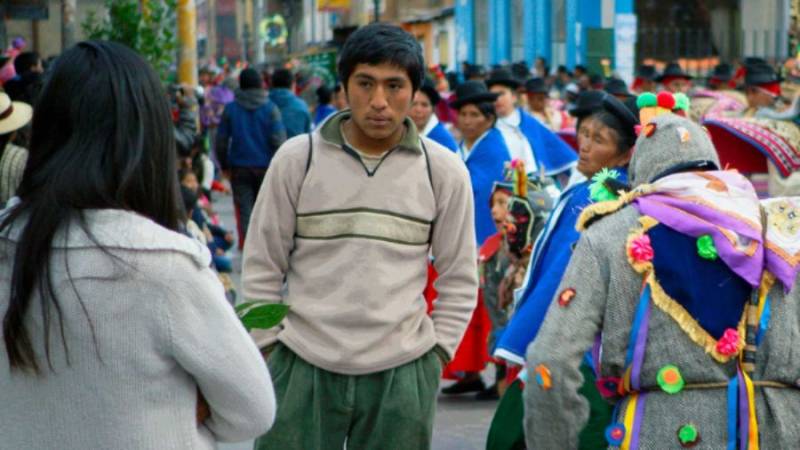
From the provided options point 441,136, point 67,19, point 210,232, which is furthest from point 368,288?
point 67,19

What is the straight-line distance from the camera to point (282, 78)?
18547 mm

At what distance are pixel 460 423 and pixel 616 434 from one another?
4.75 m

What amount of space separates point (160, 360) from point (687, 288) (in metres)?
1.57

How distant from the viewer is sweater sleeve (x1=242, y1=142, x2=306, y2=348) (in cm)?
497

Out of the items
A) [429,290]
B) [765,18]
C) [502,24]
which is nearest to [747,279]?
[429,290]

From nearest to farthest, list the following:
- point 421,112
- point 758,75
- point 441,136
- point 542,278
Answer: point 542,278
point 441,136
point 421,112
point 758,75

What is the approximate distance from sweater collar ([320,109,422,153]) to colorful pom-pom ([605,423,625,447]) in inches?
43.3

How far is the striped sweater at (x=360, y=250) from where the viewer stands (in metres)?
4.85

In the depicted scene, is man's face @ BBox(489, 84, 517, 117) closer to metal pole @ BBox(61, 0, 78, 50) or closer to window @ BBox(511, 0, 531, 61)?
metal pole @ BBox(61, 0, 78, 50)

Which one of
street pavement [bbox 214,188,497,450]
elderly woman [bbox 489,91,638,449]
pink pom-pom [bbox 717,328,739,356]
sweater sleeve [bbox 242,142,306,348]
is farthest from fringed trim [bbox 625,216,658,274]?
street pavement [bbox 214,188,497,450]

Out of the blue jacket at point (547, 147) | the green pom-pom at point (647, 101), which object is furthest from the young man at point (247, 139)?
the green pom-pom at point (647, 101)

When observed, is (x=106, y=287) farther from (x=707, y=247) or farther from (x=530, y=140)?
(x=530, y=140)

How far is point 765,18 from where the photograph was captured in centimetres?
3475

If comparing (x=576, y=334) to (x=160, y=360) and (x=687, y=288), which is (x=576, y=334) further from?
(x=160, y=360)
